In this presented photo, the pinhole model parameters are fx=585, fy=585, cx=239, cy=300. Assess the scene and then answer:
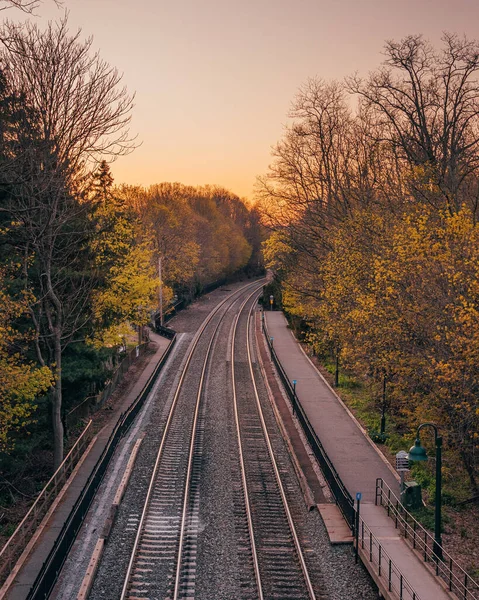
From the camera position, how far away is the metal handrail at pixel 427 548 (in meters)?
13.8

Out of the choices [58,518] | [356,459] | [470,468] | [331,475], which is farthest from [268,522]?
[470,468]

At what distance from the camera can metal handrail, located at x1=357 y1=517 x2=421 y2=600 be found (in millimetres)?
13648

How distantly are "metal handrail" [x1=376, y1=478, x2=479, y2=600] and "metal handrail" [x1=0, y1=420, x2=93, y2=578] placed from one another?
34.4ft

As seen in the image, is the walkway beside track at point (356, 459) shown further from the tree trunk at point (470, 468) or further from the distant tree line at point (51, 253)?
the distant tree line at point (51, 253)

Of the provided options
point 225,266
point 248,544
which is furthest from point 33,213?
point 225,266

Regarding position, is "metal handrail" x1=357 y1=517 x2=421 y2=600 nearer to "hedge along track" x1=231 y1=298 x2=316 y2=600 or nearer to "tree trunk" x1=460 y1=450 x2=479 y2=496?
"hedge along track" x1=231 y1=298 x2=316 y2=600

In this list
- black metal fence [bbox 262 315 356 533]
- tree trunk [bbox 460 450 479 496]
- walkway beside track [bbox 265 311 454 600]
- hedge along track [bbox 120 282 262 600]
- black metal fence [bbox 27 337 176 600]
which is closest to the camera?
black metal fence [bbox 27 337 176 600]

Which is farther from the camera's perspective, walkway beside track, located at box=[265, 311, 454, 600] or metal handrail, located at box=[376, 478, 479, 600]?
walkway beside track, located at box=[265, 311, 454, 600]

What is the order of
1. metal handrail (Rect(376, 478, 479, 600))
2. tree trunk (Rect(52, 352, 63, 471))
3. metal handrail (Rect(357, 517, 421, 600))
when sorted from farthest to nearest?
tree trunk (Rect(52, 352, 63, 471)) → metal handrail (Rect(376, 478, 479, 600)) → metal handrail (Rect(357, 517, 421, 600))

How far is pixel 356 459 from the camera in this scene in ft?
75.1

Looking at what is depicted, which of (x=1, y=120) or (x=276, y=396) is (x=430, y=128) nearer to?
(x=276, y=396)

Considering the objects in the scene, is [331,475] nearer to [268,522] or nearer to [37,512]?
[268,522]

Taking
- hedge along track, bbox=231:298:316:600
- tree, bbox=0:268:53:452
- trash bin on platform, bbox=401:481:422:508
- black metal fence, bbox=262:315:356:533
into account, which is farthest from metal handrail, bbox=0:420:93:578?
trash bin on platform, bbox=401:481:422:508

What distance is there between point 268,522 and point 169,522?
302cm
